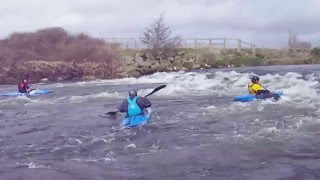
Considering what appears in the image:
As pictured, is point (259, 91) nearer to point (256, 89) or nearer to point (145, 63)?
point (256, 89)

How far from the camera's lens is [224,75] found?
97.8ft

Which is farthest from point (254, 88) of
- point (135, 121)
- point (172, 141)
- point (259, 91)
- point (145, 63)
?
point (145, 63)

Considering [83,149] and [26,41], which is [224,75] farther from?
[26,41]

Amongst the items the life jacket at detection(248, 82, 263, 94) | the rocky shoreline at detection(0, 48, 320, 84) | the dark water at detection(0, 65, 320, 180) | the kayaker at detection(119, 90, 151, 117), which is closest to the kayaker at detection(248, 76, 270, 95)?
the life jacket at detection(248, 82, 263, 94)

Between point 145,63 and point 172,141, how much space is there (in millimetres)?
31792

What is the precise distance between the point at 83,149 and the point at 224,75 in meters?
20.0

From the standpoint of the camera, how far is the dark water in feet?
28.8

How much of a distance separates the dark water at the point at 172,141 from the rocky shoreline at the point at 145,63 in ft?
67.8

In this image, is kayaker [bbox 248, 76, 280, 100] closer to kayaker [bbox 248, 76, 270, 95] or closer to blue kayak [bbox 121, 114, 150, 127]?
kayaker [bbox 248, 76, 270, 95]

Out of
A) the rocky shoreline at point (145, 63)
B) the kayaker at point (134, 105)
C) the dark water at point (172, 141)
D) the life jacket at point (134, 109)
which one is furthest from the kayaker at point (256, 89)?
the rocky shoreline at point (145, 63)

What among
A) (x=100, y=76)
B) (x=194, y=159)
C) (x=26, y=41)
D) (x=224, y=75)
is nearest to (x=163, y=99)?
(x=224, y=75)

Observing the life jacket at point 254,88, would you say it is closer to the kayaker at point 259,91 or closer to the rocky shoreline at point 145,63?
the kayaker at point 259,91

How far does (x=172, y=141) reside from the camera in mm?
11438

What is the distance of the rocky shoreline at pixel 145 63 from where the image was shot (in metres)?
40.2
